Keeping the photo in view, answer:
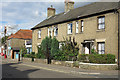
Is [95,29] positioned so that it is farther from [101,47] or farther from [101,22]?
[101,47]

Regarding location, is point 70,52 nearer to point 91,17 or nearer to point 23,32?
point 91,17

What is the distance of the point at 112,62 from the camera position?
16.3 metres

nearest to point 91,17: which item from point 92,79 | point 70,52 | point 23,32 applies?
point 70,52

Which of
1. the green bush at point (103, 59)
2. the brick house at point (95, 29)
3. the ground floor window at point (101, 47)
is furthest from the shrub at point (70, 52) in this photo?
the green bush at point (103, 59)

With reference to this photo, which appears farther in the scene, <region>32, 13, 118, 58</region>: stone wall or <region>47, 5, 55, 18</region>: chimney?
<region>47, 5, 55, 18</region>: chimney

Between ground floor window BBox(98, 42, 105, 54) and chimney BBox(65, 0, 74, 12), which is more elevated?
chimney BBox(65, 0, 74, 12)

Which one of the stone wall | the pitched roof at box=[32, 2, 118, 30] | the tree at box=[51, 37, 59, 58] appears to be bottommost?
the tree at box=[51, 37, 59, 58]

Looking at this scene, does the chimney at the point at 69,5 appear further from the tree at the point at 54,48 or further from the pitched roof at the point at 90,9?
the tree at the point at 54,48

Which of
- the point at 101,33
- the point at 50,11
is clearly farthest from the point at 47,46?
the point at 50,11

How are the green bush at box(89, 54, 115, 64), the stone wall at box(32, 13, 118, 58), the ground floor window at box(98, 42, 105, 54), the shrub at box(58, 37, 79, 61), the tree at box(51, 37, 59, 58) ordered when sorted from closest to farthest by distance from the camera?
the green bush at box(89, 54, 115, 64) → the stone wall at box(32, 13, 118, 58) → the ground floor window at box(98, 42, 105, 54) → the shrub at box(58, 37, 79, 61) → the tree at box(51, 37, 59, 58)

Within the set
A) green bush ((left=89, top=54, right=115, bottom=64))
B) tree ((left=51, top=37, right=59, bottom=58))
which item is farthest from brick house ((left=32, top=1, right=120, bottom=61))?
tree ((left=51, top=37, right=59, bottom=58))

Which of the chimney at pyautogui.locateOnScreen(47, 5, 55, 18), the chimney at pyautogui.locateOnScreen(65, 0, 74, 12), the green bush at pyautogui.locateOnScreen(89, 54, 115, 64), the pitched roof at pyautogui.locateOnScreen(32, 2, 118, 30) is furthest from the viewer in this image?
the chimney at pyautogui.locateOnScreen(47, 5, 55, 18)

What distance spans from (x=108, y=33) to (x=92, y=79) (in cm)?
838

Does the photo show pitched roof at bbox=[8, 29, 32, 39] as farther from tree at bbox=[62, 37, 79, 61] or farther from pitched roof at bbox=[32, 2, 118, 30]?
tree at bbox=[62, 37, 79, 61]
